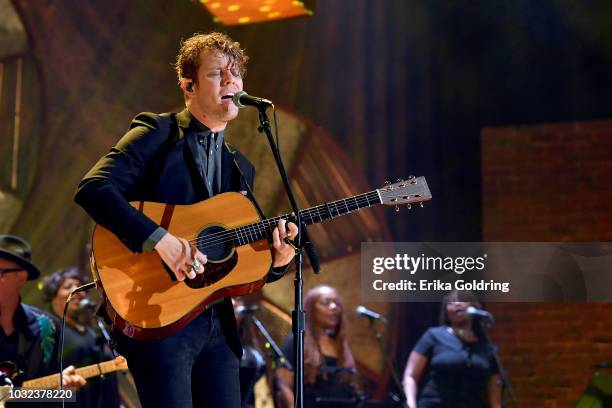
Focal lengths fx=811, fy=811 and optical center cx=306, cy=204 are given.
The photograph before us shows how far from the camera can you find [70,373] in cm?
562

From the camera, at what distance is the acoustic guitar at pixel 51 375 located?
5.16 m

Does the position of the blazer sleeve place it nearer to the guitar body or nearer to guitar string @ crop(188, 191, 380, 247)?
the guitar body

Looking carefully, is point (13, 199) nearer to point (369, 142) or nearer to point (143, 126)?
point (369, 142)

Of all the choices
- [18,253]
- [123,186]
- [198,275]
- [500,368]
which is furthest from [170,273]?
[500,368]

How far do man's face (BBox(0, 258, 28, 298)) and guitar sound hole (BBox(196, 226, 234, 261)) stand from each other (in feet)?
10.6

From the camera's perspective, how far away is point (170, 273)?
2984mm

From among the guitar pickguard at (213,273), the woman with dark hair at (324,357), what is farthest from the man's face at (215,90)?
the woman with dark hair at (324,357)

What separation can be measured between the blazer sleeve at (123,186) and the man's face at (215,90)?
234 millimetres

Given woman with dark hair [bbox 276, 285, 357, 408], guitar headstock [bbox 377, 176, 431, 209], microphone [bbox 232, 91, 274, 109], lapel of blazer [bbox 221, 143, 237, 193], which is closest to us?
microphone [bbox 232, 91, 274, 109]

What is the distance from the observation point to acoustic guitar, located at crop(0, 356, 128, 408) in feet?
16.9

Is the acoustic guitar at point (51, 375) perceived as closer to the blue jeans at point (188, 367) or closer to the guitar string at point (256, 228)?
the guitar string at point (256, 228)

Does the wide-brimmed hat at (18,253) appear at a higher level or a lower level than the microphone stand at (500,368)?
higher

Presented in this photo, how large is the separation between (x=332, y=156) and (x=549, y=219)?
1947 mm

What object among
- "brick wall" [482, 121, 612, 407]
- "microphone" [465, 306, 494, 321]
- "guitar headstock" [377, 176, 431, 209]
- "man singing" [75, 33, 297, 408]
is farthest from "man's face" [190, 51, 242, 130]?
"brick wall" [482, 121, 612, 407]
